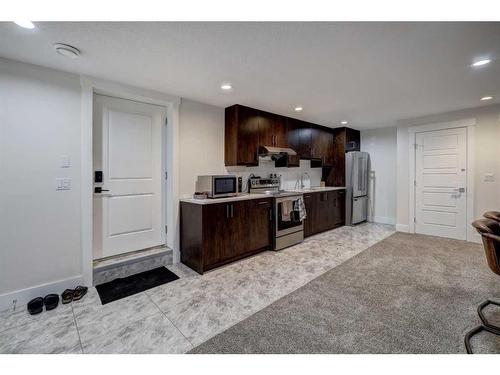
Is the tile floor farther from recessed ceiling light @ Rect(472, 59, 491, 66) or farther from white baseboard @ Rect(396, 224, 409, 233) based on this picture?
recessed ceiling light @ Rect(472, 59, 491, 66)

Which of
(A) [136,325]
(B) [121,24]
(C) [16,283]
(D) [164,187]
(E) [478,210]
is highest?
(B) [121,24]

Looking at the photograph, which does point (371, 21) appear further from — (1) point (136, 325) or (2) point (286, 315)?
(1) point (136, 325)

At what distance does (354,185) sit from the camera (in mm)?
5219

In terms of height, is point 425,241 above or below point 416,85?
below

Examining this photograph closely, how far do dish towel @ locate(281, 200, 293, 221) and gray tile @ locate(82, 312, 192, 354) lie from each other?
225 centimetres

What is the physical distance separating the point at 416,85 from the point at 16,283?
16.1 feet

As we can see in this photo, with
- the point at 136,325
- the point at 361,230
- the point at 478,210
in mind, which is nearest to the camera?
the point at 136,325

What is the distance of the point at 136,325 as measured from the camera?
1847 mm

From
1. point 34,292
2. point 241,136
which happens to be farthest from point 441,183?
point 34,292

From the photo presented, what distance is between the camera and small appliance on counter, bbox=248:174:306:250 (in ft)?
11.8

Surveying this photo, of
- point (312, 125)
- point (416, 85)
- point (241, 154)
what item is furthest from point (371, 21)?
point (312, 125)

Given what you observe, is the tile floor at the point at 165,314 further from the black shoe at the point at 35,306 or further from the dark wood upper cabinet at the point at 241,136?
the dark wood upper cabinet at the point at 241,136

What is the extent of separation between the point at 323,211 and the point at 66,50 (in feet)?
14.7

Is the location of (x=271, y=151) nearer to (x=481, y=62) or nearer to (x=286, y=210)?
(x=286, y=210)
